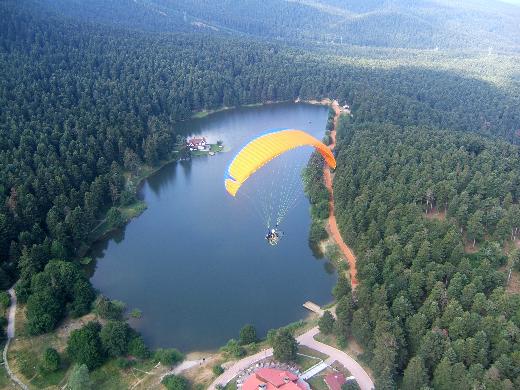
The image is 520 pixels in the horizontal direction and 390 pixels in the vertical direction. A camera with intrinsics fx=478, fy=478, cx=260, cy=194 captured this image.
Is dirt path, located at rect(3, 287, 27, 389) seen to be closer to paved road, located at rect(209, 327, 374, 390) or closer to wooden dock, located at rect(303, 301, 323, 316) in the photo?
paved road, located at rect(209, 327, 374, 390)

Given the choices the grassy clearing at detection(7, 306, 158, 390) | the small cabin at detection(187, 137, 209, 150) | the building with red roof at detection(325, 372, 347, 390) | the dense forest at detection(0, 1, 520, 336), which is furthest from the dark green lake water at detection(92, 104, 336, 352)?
the small cabin at detection(187, 137, 209, 150)

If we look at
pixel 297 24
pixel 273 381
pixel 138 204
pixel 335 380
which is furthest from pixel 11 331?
pixel 297 24

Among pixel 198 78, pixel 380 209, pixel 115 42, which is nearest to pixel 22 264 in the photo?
pixel 380 209

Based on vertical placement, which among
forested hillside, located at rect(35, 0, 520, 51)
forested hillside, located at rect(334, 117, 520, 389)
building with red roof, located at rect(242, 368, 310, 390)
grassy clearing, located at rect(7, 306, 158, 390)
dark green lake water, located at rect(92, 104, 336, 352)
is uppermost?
forested hillside, located at rect(35, 0, 520, 51)

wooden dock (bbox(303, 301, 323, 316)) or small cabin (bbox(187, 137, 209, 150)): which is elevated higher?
small cabin (bbox(187, 137, 209, 150))

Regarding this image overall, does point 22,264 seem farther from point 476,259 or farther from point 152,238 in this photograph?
point 476,259
